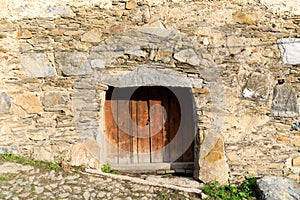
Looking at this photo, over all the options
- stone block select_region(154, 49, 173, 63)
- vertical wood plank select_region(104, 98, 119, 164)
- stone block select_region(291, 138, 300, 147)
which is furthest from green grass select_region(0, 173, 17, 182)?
stone block select_region(291, 138, 300, 147)

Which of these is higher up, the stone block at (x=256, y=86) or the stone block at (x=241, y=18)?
the stone block at (x=241, y=18)

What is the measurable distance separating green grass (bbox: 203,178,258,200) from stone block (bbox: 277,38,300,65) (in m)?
1.40

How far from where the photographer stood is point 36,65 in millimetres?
3879

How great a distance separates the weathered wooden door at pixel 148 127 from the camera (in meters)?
4.35

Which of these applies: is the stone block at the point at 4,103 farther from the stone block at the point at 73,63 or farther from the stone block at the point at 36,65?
the stone block at the point at 73,63

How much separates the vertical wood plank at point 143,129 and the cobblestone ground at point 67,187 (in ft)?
2.11

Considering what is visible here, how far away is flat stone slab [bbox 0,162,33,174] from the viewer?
145 inches

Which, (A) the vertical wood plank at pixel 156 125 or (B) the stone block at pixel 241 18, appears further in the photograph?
(A) the vertical wood plank at pixel 156 125

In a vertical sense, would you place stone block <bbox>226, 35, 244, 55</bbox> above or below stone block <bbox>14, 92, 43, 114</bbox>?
above

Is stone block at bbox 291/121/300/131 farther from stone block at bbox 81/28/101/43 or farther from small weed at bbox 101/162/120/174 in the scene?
stone block at bbox 81/28/101/43

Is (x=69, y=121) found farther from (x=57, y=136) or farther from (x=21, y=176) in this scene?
(x=21, y=176)

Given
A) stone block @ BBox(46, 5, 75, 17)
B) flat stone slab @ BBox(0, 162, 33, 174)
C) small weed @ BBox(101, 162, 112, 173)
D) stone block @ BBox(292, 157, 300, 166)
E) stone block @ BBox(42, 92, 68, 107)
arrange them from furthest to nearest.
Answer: small weed @ BBox(101, 162, 112, 173) → stone block @ BBox(292, 157, 300, 166) → stone block @ BBox(42, 92, 68, 107) → stone block @ BBox(46, 5, 75, 17) → flat stone slab @ BBox(0, 162, 33, 174)

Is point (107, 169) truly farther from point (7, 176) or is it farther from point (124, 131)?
point (7, 176)

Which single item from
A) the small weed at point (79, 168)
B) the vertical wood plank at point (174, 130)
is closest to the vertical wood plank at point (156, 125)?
the vertical wood plank at point (174, 130)
